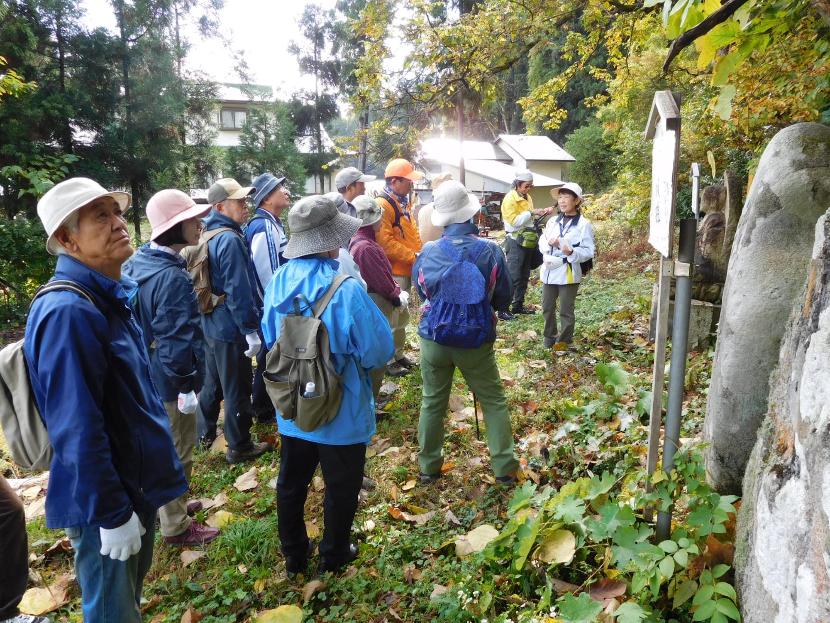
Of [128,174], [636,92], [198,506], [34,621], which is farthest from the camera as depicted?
[128,174]

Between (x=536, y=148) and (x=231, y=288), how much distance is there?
98.1ft

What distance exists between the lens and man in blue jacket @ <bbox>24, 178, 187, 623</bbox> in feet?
6.13

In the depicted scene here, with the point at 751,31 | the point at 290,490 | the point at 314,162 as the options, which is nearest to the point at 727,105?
the point at 751,31

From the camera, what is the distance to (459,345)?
12.1 ft

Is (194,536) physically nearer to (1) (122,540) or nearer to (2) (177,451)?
Result: (2) (177,451)

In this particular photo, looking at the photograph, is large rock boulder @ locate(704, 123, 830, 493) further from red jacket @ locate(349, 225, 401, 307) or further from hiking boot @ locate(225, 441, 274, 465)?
hiking boot @ locate(225, 441, 274, 465)

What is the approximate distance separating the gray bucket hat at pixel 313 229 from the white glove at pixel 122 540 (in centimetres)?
145

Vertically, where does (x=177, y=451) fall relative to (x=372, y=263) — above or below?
below

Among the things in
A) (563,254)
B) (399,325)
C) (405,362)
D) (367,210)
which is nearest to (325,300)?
(367,210)

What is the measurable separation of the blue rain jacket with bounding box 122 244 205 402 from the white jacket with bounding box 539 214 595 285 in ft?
14.2

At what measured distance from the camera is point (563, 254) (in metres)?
6.39

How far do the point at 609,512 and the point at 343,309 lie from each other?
1635 millimetres

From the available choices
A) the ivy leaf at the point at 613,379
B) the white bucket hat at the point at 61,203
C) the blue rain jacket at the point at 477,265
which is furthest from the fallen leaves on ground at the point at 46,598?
the ivy leaf at the point at 613,379

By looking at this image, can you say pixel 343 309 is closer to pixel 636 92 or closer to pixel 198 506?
pixel 198 506
